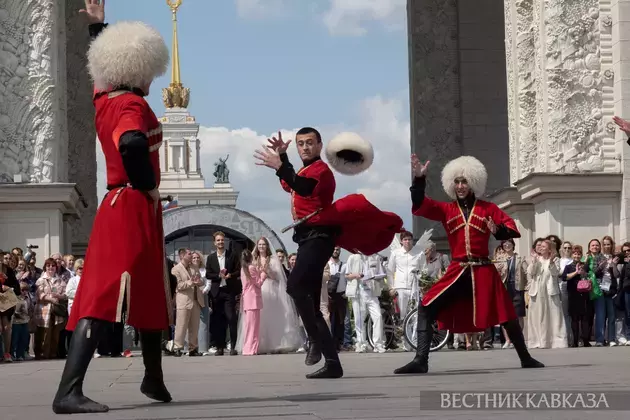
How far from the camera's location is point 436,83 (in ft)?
118

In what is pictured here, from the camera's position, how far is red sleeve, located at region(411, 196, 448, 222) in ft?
42.1

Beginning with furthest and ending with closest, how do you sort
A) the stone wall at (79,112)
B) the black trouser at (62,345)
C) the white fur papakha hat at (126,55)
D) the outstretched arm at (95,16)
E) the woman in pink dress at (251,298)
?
the stone wall at (79,112)
the woman in pink dress at (251,298)
the black trouser at (62,345)
the outstretched arm at (95,16)
the white fur papakha hat at (126,55)

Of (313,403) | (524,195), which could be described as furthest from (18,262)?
(313,403)

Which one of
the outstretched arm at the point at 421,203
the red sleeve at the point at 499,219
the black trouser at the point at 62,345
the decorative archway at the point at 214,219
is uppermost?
the decorative archway at the point at 214,219

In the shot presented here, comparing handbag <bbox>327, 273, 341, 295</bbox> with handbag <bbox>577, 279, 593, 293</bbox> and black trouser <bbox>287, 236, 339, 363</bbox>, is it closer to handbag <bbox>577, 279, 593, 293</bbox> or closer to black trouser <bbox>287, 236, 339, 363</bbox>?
handbag <bbox>577, 279, 593, 293</bbox>

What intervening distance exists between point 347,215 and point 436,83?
78.4ft

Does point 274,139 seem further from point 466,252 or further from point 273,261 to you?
point 273,261

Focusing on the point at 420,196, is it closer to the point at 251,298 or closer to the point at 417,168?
the point at 417,168

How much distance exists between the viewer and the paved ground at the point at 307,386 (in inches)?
311

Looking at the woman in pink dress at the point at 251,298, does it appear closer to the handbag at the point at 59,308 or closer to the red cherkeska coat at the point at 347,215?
the handbag at the point at 59,308

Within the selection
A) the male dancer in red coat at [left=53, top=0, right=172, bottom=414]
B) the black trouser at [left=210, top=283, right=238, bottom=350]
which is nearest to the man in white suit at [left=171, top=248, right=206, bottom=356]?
the black trouser at [left=210, top=283, right=238, bottom=350]

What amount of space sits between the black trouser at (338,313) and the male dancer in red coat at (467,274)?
10.6 m

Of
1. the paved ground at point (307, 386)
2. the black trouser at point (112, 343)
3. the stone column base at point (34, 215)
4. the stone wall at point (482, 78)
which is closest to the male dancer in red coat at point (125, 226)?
the paved ground at point (307, 386)

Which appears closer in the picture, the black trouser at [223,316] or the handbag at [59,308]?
the handbag at [59,308]
